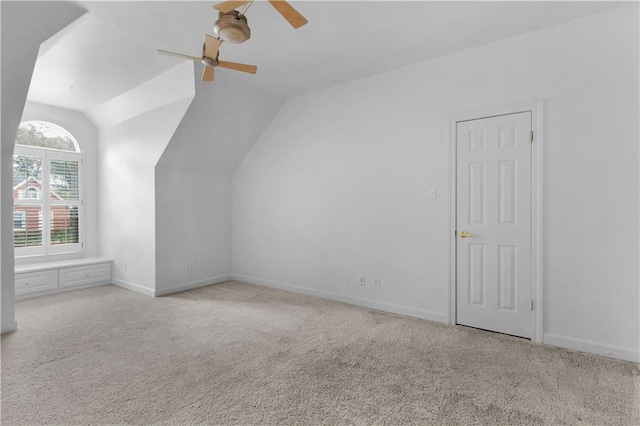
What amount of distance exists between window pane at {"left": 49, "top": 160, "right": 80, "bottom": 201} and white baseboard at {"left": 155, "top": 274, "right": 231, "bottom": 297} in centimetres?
242

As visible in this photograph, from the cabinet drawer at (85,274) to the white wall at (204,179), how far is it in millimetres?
1333

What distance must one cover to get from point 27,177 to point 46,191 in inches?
11.9

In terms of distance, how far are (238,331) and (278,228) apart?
6.51 ft

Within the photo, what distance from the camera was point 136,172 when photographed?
198 inches

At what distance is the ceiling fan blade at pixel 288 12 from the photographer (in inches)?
80.7

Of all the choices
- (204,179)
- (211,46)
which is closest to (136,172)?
(204,179)

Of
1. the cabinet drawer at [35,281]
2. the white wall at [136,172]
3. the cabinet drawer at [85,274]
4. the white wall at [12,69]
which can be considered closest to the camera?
the white wall at [12,69]

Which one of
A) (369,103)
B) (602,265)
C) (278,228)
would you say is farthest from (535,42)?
(278,228)

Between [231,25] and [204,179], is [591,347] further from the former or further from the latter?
[204,179]

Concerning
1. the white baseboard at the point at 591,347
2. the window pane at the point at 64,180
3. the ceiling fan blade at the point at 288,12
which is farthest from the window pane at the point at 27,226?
the white baseboard at the point at 591,347

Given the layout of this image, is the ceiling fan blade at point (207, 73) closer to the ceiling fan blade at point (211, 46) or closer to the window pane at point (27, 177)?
the ceiling fan blade at point (211, 46)

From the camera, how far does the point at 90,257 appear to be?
5.75m

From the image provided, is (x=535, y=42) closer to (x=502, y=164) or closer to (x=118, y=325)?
(x=502, y=164)

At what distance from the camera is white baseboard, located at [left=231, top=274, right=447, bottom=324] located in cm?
376
